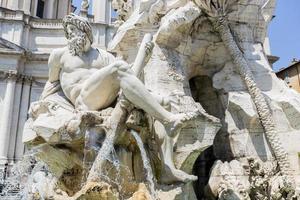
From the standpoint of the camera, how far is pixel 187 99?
4.57m

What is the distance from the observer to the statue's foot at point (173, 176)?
158 inches

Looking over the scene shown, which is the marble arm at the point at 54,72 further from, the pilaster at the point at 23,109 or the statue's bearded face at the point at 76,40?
the pilaster at the point at 23,109

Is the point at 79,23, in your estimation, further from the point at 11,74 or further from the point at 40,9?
the point at 40,9

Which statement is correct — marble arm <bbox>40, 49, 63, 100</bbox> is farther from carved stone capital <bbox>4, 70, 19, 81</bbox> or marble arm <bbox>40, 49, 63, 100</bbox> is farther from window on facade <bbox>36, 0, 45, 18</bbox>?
window on facade <bbox>36, 0, 45, 18</bbox>

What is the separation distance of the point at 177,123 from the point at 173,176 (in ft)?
1.85

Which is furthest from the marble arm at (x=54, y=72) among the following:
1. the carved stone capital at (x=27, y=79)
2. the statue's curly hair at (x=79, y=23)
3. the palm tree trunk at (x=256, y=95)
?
the carved stone capital at (x=27, y=79)

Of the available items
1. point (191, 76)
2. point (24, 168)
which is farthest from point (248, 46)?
point (24, 168)

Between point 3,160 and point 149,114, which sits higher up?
point 3,160

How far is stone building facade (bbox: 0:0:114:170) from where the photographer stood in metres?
22.3

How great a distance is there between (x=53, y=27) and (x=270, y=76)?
21.1 meters

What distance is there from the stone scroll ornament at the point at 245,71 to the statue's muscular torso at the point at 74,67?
1.60m

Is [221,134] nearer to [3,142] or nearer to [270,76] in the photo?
[270,76]

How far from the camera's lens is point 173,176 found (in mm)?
4023

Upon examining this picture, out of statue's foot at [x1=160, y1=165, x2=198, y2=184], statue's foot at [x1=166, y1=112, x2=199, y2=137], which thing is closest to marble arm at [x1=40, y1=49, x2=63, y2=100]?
statue's foot at [x1=166, y1=112, x2=199, y2=137]
